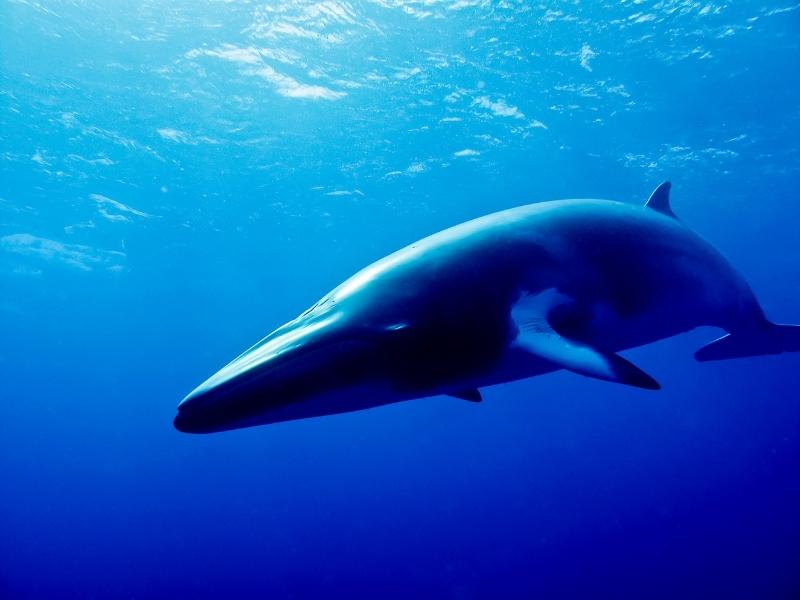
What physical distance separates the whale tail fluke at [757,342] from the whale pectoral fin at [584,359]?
11.8 ft

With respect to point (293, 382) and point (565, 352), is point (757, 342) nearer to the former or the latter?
point (565, 352)

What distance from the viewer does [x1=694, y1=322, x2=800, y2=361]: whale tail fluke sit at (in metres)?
5.63

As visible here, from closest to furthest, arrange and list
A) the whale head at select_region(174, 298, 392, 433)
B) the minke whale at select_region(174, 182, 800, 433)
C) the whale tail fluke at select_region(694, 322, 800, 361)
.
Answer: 1. the whale head at select_region(174, 298, 392, 433)
2. the minke whale at select_region(174, 182, 800, 433)
3. the whale tail fluke at select_region(694, 322, 800, 361)

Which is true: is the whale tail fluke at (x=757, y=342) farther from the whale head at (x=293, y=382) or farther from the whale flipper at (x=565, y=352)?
the whale head at (x=293, y=382)

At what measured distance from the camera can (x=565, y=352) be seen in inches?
109

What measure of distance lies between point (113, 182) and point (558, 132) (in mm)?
18633

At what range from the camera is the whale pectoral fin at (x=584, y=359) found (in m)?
2.60

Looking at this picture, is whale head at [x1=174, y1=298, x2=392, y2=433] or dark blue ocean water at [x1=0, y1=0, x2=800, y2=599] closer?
whale head at [x1=174, y1=298, x2=392, y2=433]

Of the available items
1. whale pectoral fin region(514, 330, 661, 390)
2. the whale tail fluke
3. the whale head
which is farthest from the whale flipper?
the whale tail fluke

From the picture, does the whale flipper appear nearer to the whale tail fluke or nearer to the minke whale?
the minke whale

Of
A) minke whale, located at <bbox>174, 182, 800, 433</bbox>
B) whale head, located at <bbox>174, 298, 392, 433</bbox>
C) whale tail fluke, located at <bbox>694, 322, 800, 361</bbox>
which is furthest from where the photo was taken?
whale tail fluke, located at <bbox>694, 322, 800, 361</bbox>

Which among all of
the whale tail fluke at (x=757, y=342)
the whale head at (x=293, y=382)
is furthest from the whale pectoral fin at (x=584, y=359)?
the whale tail fluke at (x=757, y=342)

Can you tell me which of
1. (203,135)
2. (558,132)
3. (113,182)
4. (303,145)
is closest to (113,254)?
(113,182)

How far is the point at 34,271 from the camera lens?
31.7 meters
